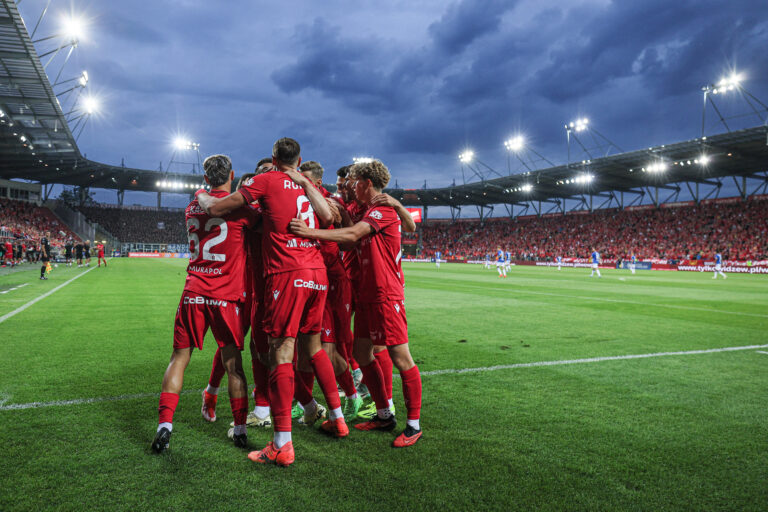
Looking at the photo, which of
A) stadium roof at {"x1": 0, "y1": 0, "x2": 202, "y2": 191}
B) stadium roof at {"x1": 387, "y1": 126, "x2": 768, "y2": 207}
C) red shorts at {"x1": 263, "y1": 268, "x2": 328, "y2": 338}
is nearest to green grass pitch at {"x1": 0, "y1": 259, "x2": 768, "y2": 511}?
red shorts at {"x1": 263, "y1": 268, "x2": 328, "y2": 338}

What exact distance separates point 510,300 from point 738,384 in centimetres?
865

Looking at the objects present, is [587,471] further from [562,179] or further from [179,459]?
[562,179]

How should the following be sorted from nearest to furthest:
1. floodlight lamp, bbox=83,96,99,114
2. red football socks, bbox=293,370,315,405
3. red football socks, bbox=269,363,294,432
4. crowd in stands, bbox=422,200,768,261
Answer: red football socks, bbox=269,363,294,432 → red football socks, bbox=293,370,315,405 → floodlight lamp, bbox=83,96,99,114 → crowd in stands, bbox=422,200,768,261

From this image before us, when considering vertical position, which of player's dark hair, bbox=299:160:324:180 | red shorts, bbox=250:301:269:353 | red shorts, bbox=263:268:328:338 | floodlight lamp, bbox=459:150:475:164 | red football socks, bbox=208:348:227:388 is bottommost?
red football socks, bbox=208:348:227:388

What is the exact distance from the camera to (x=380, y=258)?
3.78 m

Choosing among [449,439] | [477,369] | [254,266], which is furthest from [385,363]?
[477,369]

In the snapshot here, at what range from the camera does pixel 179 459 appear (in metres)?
3.22

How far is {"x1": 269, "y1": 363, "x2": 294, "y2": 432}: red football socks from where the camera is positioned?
3.23m

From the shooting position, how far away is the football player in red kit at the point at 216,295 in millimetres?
3512

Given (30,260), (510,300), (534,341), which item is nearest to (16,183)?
(30,260)

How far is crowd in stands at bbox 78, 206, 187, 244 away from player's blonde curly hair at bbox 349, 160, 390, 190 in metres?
71.8

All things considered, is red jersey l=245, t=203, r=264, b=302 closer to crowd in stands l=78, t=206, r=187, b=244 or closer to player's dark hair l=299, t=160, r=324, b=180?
player's dark hair l=299, t=160, r=324, b=180

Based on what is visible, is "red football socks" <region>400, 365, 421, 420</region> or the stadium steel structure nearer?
"red football socks" <region>400, 365, 421, 420</region>

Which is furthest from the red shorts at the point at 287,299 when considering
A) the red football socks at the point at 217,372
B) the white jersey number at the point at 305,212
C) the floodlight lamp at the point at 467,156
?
the floodlight lamp at the point at 467,156
